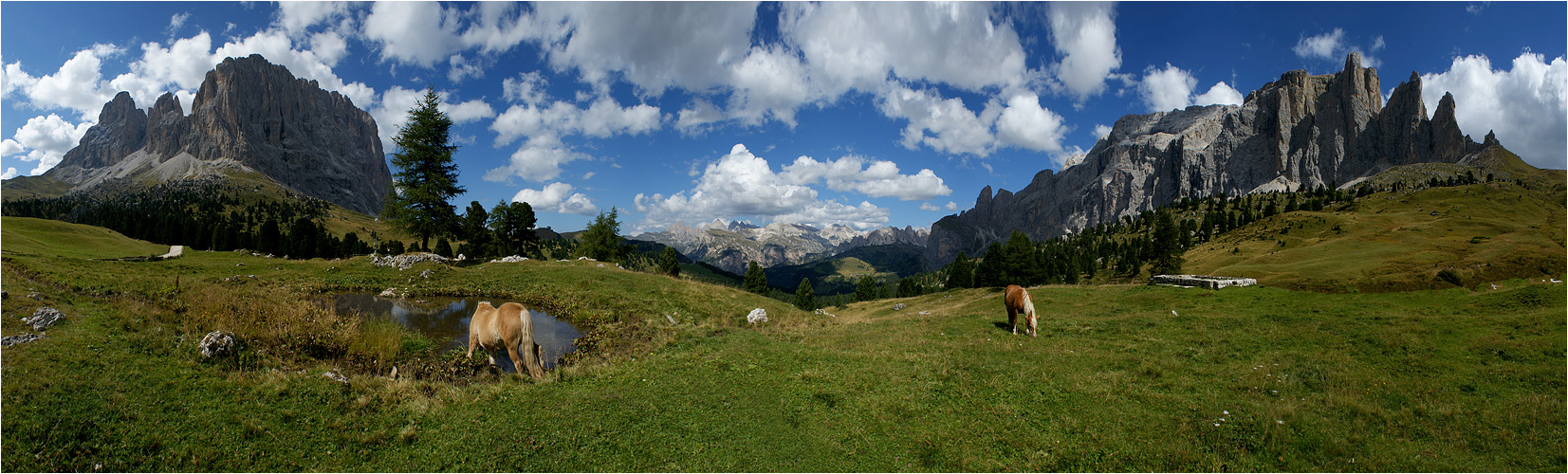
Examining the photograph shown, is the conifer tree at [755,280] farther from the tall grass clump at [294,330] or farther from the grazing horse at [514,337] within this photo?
the grazing horse at [514,337]

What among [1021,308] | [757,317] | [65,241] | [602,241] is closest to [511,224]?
[602,241]

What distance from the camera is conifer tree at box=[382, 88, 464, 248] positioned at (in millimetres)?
35188

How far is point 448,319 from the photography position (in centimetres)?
1936

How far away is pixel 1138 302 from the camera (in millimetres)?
27172

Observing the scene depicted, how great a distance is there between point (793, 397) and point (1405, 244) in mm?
74173

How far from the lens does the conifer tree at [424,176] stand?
3519 centimetres

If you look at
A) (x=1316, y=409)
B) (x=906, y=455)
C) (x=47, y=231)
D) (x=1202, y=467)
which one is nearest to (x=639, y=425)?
(x=906, y=455)

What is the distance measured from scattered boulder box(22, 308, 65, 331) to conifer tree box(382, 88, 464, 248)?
26858 millimetres

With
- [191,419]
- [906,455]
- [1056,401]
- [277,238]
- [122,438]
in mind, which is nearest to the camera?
[122,438]

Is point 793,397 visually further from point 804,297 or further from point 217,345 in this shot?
point 804,297

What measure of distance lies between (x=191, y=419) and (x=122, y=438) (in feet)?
2.38

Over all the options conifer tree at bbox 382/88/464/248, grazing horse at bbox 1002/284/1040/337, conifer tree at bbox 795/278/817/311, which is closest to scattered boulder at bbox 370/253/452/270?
conifer tree at bbox 382/88/464/248

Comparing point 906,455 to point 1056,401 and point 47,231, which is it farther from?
point 47,231

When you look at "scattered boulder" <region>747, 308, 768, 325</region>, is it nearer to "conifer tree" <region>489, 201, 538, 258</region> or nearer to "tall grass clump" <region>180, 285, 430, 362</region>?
"tall grass clump" <region>180, 285, 430, 362</region>
